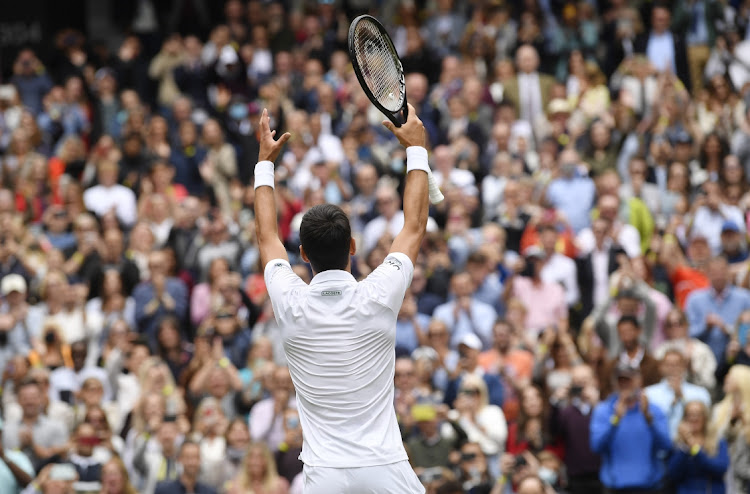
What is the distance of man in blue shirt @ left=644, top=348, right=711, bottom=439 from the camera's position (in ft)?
35.0

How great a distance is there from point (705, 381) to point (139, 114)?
8.37 m

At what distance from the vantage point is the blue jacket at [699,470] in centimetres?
1054

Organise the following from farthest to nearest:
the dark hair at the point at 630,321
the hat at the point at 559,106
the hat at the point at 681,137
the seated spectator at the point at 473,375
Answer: the hat at the point at 559,106 → the hat at the point at 681,137 → the seated spectator at the point at 473,375 → the dark hair at the point at 630,321

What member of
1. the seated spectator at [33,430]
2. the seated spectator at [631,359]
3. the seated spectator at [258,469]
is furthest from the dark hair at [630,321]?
the seated spectator at [33,430]

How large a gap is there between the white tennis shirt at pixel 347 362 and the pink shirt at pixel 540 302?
7.44m

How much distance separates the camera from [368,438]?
534cm

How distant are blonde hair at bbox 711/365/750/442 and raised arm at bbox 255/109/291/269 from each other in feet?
19.4

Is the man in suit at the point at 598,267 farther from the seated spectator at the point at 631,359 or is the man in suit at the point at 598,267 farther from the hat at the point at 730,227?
the seated spectator at the point at 631,359

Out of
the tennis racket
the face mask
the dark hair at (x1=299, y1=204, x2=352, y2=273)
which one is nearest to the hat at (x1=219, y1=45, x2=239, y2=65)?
the face mask

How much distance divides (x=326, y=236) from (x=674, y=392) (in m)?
6.04

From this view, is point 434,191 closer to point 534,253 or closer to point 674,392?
point 674,392

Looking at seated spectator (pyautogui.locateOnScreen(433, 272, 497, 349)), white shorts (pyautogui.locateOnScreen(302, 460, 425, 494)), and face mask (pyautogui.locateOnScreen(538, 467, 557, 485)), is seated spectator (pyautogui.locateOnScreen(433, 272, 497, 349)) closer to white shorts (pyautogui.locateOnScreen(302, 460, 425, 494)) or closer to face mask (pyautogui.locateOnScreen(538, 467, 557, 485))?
face mask (pyautogui.locateOnScreen(538, 467, 557, 485))

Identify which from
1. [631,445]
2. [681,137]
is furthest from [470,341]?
[681,137]

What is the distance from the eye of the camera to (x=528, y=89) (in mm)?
16516
